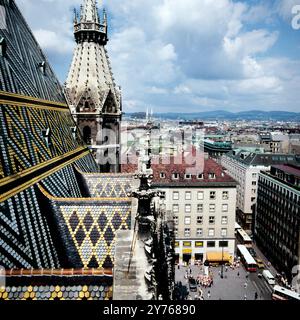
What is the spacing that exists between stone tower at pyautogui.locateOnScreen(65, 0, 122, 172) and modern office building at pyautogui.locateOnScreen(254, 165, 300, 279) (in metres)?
29.8

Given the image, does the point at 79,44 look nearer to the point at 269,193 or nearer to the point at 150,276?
the point at 150,276

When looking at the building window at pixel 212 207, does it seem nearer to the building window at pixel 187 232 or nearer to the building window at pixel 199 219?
the building window at pixel 199 219

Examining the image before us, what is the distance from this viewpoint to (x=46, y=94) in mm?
21828

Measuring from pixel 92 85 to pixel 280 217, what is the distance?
37.6 meters

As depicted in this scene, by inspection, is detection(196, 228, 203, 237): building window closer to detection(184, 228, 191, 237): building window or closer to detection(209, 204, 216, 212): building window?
detection(184, 228, 191, 237): building window

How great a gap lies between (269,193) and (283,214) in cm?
730

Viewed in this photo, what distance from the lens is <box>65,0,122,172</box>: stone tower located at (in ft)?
113

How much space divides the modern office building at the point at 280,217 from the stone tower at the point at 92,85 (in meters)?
29.8

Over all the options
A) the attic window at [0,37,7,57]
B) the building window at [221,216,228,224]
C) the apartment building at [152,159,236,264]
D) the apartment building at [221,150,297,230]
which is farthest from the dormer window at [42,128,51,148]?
the apartment building at [221,150,297,230]

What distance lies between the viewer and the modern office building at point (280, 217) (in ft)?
152

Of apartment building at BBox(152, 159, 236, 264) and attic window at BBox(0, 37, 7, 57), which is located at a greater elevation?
attic window at BBox(0, 37, 7, 57)

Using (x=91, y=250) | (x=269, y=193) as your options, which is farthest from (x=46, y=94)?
(x=269, y=193)

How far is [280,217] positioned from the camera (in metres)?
51.8

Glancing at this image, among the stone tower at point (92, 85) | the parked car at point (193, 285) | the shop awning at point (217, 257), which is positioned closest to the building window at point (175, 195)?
→ the shop awning at point (217, 257)
